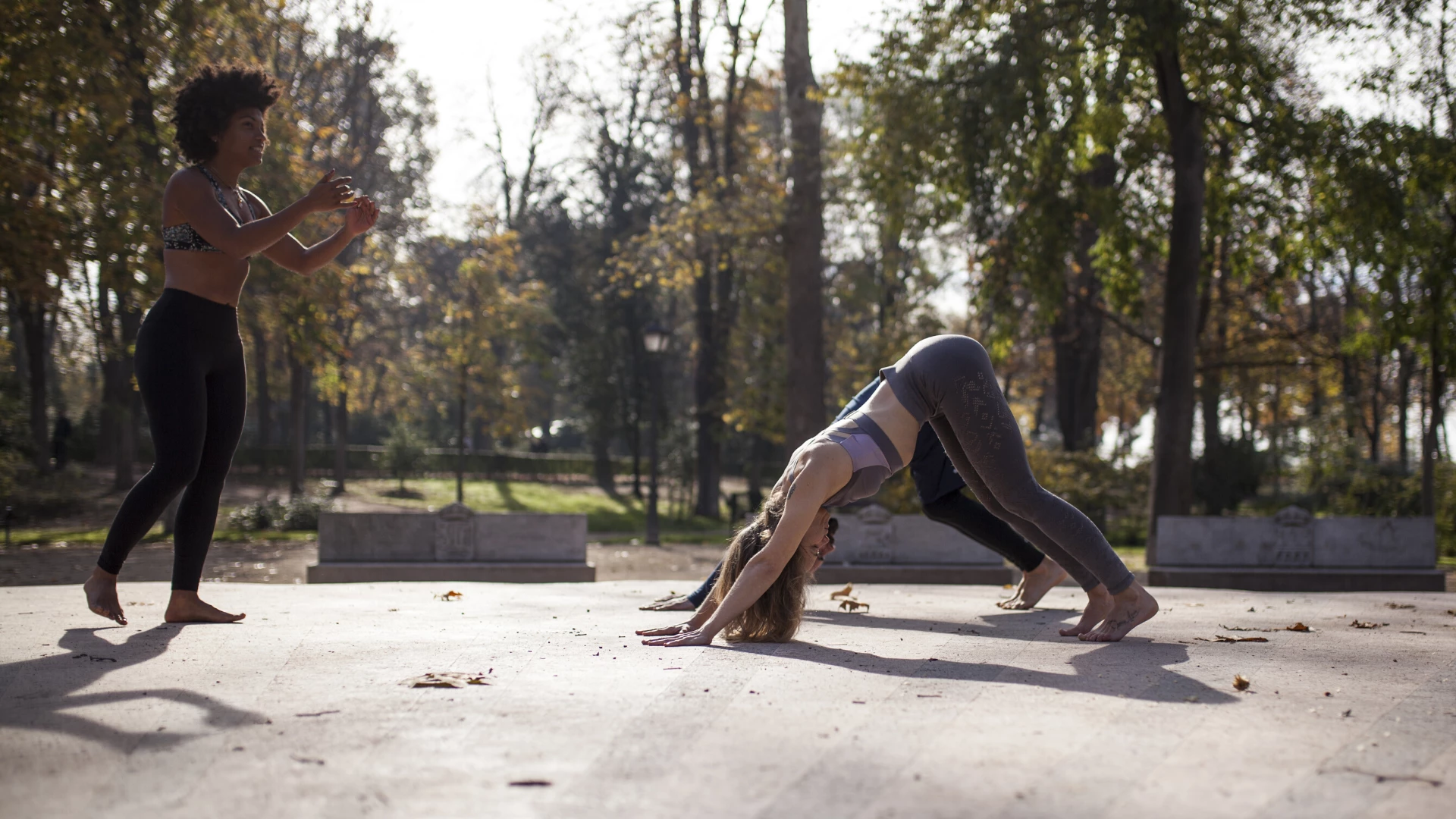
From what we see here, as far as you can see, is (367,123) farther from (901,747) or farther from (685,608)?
(901,747)

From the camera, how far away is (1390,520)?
11.9 metres

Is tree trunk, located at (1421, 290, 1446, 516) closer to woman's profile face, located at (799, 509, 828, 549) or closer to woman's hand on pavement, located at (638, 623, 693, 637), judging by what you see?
woman's profile face, located at (799, 509, 828, 549)

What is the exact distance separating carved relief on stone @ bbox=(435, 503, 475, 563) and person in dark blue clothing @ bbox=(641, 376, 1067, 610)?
5.37 metres

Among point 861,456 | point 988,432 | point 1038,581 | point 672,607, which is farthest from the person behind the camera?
point 1038,581

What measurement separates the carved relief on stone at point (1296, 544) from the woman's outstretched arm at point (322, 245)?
10.0 m

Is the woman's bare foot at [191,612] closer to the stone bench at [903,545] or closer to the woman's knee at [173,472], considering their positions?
the woman's knee at [173,472]

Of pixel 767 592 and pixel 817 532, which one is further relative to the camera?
pixel 767 592

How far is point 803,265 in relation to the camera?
17266mm

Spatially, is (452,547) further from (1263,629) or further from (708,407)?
(708,407)

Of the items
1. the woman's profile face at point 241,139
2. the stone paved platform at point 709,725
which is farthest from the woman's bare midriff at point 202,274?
the stone paved platform at point 709,725

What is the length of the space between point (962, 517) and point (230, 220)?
3911mm

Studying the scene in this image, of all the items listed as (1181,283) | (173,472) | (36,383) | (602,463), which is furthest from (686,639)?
(602,463)

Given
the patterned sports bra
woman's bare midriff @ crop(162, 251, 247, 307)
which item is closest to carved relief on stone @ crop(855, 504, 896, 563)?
woman's bare midriff @ crop(162, 251, 247, 307)

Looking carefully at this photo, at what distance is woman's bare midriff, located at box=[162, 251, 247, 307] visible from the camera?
4.77 metres
